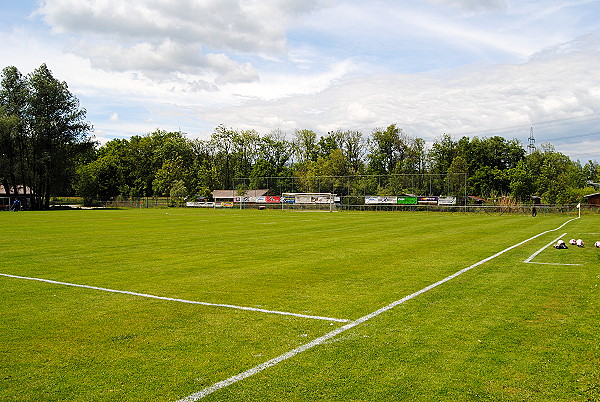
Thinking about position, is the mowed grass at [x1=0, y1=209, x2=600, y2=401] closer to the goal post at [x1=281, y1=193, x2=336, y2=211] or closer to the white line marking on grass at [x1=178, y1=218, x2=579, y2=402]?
the white line marking on grass at [x1=178, y1=218, x2=579, y2=402]

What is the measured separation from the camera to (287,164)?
104m

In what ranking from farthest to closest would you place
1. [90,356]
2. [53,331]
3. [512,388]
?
[53,331]
[90,356]
[512,388]

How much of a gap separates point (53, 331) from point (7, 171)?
6970cm

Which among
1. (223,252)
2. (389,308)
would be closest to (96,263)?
(223,252)

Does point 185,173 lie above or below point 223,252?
above

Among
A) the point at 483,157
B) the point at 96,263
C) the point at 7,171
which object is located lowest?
the point at 96,263

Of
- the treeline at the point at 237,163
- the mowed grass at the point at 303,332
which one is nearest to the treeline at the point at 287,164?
the treeline at the point at 237,163

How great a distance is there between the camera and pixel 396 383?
4.27 metres

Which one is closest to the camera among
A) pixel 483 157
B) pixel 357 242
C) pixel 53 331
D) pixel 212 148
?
pixel 53 331

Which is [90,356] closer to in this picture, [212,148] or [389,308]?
[389,308]

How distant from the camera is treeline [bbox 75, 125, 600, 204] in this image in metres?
83.2

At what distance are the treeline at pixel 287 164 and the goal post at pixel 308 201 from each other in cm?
382

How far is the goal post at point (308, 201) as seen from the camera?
61562 millimetres

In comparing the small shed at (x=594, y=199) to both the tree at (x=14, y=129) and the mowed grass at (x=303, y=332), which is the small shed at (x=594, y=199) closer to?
the mowed grass at (x=303, y=332)
